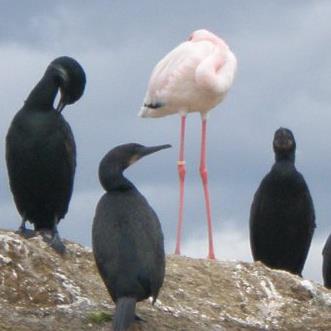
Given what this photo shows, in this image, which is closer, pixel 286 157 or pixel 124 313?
pixel 124 313

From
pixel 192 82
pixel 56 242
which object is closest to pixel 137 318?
pixel 56 242

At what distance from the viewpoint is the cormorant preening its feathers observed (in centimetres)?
1430

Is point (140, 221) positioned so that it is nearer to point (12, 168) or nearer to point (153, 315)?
point (153, 315)

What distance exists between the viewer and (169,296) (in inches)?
540

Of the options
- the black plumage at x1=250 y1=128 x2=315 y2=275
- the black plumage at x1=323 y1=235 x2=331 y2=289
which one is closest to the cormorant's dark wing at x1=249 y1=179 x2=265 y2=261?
the black plumage at x1=250 y1=128 x2=315 y2=275

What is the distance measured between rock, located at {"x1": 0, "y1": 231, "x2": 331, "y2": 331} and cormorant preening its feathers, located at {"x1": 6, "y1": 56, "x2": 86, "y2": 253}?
0.61 m

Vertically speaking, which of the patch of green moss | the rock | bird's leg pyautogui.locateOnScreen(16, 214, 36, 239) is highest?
bird's leg pyautogui.locateOnScreen(16, 214, 36, 239)

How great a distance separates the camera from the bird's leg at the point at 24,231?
46.8 feet

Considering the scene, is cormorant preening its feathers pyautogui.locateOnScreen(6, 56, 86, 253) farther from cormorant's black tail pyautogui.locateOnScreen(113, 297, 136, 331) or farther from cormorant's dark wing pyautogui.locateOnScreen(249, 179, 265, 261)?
cormorant's dark wing pyautogui.locateOnScreen(249, 179, 265, 261)

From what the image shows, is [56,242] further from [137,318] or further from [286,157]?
[286,157]

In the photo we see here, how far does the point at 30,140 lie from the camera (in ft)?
46.8

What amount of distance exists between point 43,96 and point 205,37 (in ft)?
17.0

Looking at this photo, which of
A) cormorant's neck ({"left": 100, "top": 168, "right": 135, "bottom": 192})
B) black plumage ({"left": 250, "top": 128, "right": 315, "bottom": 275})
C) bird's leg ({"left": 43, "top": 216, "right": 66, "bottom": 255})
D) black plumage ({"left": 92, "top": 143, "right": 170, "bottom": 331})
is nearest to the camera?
black plumage ({"left": 92, "top": 143, "right": 170, "bottom": 331})

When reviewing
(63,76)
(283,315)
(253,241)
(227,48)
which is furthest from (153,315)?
(227,48)
